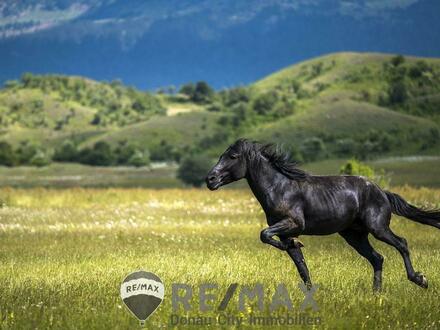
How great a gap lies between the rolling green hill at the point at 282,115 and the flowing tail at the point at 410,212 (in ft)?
261

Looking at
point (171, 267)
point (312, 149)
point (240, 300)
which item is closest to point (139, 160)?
point (312, 149)

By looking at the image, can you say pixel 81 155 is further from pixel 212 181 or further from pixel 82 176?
pixel 212 181

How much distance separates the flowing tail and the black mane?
1600mm

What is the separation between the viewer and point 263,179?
1154 centimetres

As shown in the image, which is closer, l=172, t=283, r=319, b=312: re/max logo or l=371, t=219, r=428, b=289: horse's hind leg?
l=172, t=283, r=319, b=312: re/max logo

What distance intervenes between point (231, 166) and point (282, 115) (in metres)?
129

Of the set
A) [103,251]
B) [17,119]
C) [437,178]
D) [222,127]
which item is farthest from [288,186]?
[17,119]

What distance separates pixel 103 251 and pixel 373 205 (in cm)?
774

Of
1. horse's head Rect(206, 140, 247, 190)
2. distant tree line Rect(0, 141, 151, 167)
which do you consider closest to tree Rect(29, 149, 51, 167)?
distant tree line Rect(0, 141, 151, 167)

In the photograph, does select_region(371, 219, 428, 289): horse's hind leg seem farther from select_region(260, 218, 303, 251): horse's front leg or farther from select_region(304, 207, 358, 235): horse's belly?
select_region(260, 218, 303, 251): horse's front leg

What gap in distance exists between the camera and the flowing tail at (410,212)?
12.4m

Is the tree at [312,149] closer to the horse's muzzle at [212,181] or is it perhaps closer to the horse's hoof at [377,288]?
the horse's hoof at [377,288]

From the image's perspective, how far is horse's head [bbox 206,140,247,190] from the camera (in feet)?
37.0

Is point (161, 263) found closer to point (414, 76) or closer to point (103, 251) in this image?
point (103, 251)
